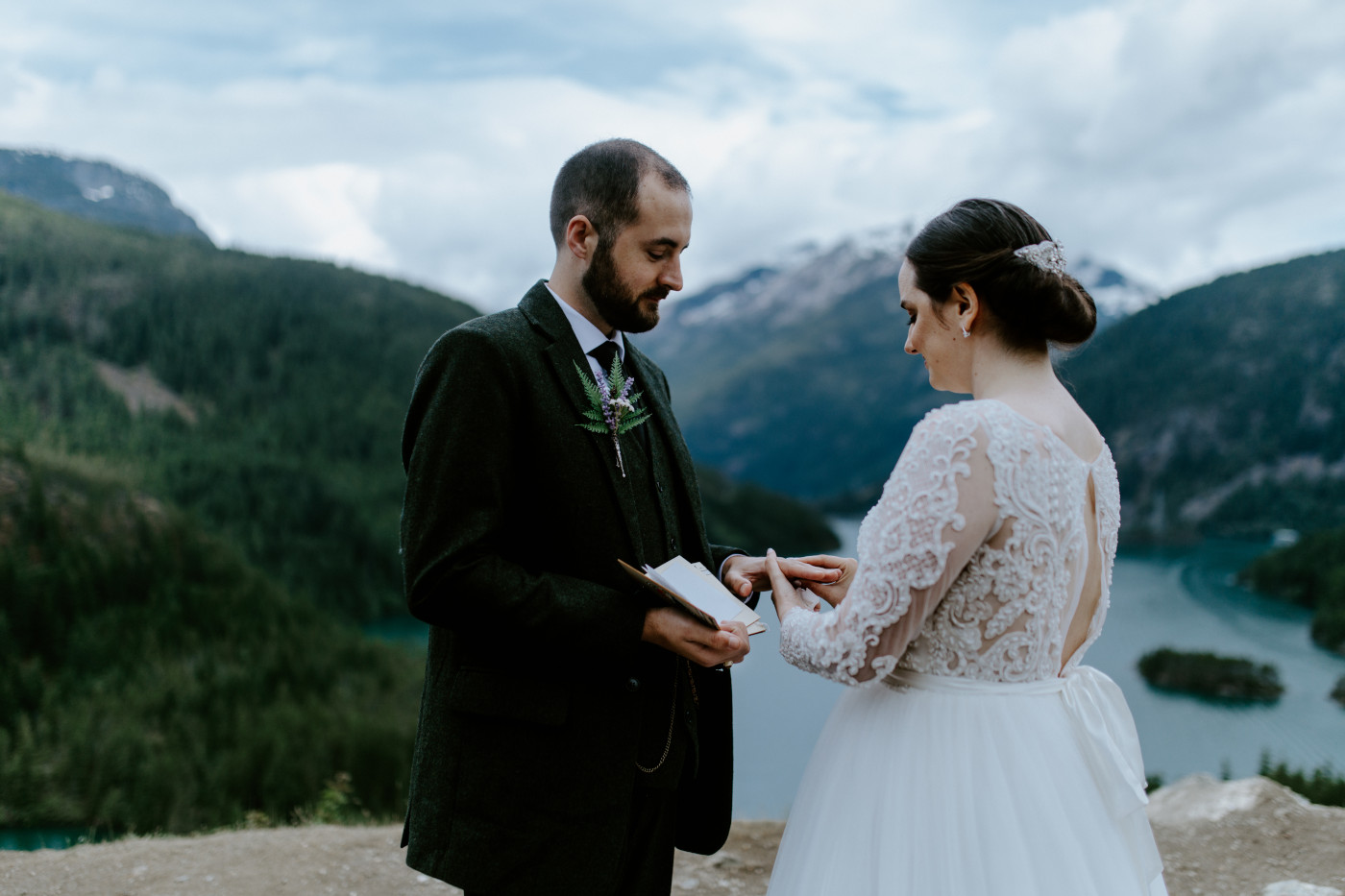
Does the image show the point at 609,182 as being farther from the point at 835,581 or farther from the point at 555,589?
the point at 835,581

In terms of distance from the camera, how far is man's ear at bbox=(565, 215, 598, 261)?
96.7 inches

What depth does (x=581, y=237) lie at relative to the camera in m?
2.48

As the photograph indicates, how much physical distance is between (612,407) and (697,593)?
1.82 ft

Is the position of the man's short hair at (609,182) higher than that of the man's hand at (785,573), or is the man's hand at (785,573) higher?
the man's short hair at (609,182)

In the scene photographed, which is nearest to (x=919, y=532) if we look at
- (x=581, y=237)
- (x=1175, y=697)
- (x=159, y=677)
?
(x=581, y=237)

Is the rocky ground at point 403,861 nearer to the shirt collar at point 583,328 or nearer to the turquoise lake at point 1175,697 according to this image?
the shirt collar at point 583,328

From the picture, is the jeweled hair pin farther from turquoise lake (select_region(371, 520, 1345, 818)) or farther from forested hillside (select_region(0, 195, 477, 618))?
forested hillside (select_region(0, 195, 477, 618))

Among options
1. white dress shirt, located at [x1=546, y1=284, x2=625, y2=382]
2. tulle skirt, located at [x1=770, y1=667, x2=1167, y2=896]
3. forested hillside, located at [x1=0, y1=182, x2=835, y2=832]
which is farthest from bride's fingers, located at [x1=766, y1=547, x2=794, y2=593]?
forested hillside, located at [x1=0, y1=182, x2=835, y2=832]

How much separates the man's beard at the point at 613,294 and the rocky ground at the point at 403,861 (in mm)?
3534

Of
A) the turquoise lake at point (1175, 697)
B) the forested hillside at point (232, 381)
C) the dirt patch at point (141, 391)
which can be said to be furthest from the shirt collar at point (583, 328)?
the dirt patch at point (141, 391)

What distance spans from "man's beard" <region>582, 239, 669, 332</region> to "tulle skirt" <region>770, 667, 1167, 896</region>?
3.81ft

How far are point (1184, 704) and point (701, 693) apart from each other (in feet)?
156

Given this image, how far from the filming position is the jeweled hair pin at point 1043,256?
2166 millimetres

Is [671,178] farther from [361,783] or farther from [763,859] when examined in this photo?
[361,783]
